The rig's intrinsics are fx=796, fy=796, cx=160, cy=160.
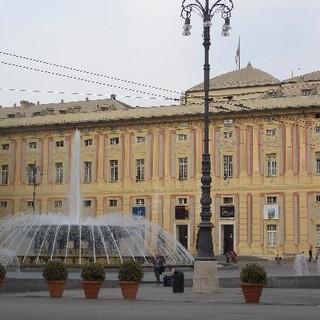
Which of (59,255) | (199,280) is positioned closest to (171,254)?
(59,255)

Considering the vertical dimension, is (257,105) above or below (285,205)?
above

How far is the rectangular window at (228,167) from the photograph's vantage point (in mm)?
54031

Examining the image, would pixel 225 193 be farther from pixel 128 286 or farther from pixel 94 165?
pixel 128 286

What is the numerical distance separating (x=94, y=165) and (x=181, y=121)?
777 cm

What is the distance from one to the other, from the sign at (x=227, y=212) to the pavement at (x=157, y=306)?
1198 inches

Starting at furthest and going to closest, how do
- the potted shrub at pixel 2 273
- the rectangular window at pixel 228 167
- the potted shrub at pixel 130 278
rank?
1. the rectangular window at pixel 228 167
2. the potted shrub at pixel 2 273
3. the potted shrub at pixel 130 278

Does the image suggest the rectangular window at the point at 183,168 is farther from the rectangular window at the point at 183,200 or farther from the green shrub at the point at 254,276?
the green shrub at the point at 254,276

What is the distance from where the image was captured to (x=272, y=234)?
171 ft

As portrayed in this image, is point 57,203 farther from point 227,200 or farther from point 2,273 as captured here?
point 2,273

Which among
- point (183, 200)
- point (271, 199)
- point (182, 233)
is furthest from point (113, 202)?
point (271, 199)

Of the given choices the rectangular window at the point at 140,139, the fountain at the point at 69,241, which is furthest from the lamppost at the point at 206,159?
the rectangular window at the point at 140,139

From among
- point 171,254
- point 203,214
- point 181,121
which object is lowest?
point 171,254

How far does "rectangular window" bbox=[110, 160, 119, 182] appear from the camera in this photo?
5795 centimetres

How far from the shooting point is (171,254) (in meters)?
36.6
